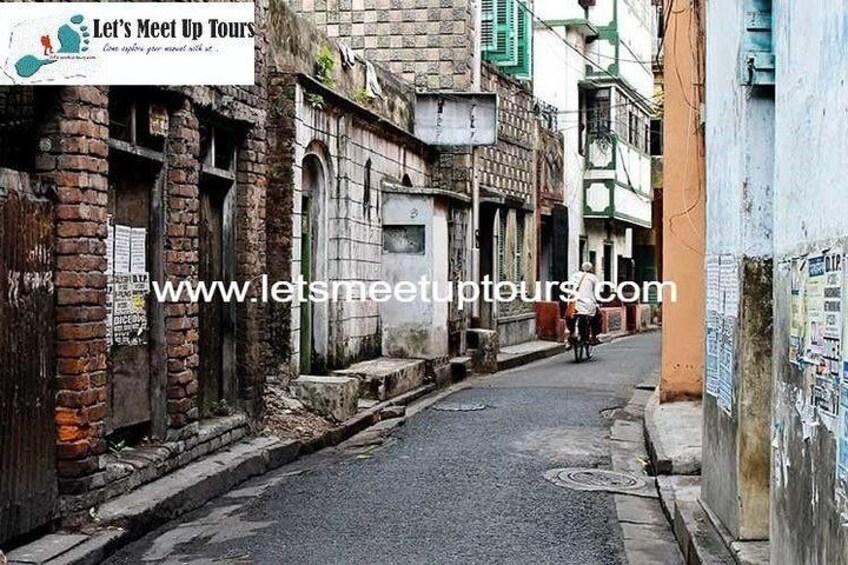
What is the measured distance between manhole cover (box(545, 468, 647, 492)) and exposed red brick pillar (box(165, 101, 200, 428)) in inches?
122

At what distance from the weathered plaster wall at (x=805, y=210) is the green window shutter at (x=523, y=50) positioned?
19212 millimetres

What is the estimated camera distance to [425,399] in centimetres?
1570

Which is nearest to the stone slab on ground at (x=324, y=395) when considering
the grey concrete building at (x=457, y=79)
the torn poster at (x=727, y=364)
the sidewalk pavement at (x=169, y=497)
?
the sidewalk pavement at (x=169, y=497)

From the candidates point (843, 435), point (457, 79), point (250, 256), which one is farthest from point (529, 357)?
point (843, 435)

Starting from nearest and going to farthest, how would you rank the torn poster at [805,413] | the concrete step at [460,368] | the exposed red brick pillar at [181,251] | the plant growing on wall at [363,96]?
the torn poster at [805,413], the exposed red brick pillar at [181,251], the plant growing on wall at [363,96], the concrete step at [460,368]

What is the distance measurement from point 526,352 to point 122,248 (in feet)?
46.1

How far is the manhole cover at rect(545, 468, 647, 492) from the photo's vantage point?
31.2 feet

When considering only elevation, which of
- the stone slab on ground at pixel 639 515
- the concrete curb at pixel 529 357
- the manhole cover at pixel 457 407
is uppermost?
the concrete curb at pixel 529 357

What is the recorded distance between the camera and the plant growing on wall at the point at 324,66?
561 inches

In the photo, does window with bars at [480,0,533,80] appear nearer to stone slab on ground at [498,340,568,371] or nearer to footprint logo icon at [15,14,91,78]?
stone slab on ground at [498,340,568,371]

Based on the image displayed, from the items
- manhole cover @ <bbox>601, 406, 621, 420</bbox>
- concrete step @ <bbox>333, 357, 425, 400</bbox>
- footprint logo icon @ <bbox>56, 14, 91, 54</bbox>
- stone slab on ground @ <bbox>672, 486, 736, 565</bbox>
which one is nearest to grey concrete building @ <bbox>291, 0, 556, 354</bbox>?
concrete step @ <bbox>333, 357, 425, 400</bbox>

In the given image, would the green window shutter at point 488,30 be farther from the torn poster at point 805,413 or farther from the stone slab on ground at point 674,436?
the torn poster at point 805,413

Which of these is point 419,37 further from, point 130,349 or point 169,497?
point 169,497

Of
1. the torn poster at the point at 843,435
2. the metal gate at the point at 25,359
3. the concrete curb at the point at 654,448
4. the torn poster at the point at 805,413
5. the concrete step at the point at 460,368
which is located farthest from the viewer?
the concrete step at the point at 460,368
